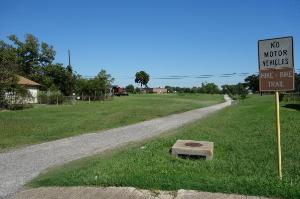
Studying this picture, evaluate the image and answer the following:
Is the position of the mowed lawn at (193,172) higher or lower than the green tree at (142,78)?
lower

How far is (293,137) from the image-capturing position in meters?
13.5

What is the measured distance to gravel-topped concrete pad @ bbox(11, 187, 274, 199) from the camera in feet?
20.5

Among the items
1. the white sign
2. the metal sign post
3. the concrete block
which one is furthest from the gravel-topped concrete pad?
the concrete block

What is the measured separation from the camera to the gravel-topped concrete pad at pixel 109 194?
6.23 m

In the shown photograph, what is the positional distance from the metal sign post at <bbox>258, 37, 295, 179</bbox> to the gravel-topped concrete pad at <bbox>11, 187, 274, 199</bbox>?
1701 millimetres

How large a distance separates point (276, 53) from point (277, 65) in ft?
0.71

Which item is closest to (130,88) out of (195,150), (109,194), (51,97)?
(51,97)

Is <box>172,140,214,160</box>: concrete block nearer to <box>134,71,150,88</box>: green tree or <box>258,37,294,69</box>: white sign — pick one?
<box>258,37,294,69</box>: white sign

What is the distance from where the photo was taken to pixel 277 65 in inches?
287

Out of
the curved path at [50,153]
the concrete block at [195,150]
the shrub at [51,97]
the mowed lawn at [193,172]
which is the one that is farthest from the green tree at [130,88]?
the concrete block at [195,150]

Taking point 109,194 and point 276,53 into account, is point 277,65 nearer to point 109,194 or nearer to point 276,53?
point 276,53

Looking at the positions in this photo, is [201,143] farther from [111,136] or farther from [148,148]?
[111,136]

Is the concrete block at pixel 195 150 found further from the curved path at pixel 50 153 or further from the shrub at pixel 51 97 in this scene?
the shrub at pixel 51 97

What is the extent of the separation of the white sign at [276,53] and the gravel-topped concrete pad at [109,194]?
2.50 metres
